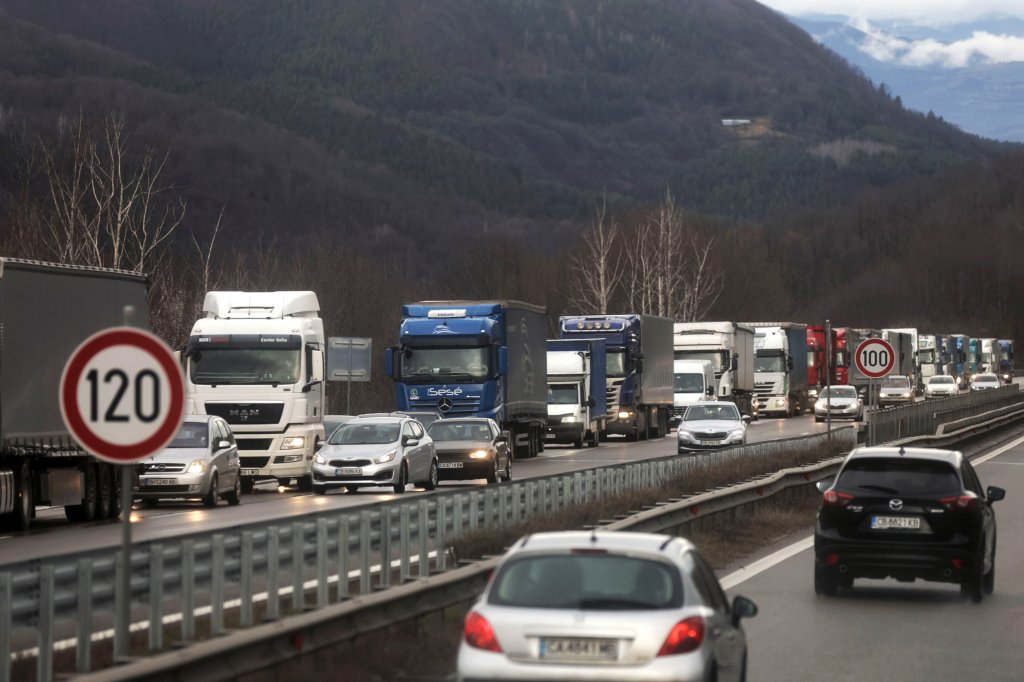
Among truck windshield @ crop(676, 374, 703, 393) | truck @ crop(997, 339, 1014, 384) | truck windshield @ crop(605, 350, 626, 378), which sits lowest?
truck windshield @ crop(676, 374, 703, 393)

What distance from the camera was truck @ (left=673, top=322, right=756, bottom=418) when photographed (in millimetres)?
67500

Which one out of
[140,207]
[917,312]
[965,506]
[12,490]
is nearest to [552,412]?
[12,490]

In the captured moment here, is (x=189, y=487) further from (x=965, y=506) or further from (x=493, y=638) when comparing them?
(x=493, y=638)

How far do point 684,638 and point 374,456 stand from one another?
80.3ft

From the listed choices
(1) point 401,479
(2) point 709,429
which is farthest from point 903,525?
(2) point 709,429

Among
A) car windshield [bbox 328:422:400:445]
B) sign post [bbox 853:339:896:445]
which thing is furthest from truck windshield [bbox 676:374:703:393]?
car windshield [bbox 328:422:400:445]

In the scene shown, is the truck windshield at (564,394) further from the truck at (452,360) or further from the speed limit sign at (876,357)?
the speed limit sign at (876,357)

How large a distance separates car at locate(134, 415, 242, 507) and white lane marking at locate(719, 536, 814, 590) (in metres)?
10.4

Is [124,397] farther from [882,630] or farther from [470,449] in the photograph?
[470,449]

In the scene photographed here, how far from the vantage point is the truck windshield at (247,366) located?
34844mm

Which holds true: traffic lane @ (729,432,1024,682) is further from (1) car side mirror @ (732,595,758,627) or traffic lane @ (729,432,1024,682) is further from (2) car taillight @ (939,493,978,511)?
(1) car side mirror @ (732,595,758,627)

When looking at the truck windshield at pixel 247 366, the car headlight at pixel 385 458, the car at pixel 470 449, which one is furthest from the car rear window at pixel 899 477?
the car at pixel 470 449

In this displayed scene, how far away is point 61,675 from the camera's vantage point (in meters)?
9.07

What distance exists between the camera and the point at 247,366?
3497 cm
